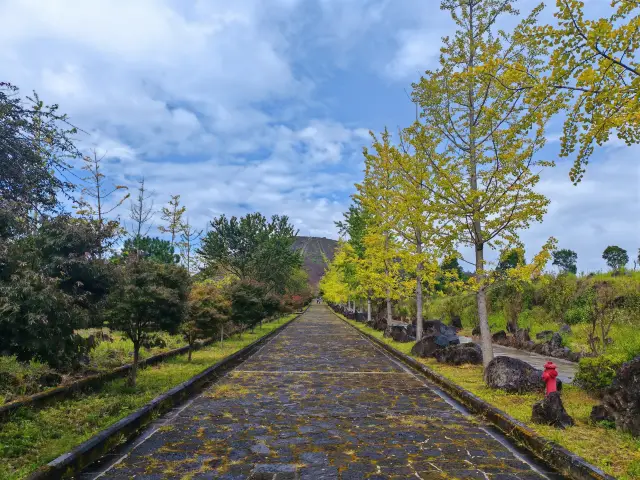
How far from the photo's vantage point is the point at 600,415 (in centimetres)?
646

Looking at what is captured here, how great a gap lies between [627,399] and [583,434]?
74 centimetres

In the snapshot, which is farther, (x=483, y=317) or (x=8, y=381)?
(x=483, y=317)

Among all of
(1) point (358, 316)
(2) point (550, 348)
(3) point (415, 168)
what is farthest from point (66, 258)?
(1) point (358, 316)

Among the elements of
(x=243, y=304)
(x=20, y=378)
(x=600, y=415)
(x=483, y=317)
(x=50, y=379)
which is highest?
(x=243, y=304)

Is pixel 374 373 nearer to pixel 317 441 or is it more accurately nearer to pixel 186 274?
pixel 186 274

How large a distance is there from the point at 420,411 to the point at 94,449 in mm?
→ 4886

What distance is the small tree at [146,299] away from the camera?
352 inches

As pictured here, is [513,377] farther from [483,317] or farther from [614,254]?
[614,254]

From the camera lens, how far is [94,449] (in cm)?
552

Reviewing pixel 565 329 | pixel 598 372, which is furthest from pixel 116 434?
pixel 565 329

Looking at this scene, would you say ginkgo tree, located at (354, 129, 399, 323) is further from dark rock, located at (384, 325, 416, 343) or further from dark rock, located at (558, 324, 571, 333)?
dark rock, located at (558, 324, 571, 333)

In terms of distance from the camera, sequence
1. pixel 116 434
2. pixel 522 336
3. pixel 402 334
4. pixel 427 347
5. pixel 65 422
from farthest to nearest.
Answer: pixel 402 334 → pixel 522 336 → pixel 427 347 → pixel 65 422 → pixel 116 434

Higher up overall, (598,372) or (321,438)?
A: (598,372)

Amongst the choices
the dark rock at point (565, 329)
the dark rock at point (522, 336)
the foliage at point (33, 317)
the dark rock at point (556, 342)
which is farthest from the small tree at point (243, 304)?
the foliage at point (33, 317)
